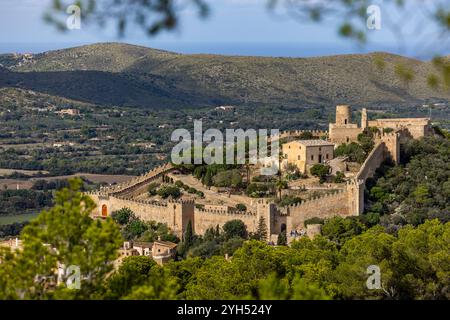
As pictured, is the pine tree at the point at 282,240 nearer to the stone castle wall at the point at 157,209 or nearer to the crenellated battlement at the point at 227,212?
the crenellated battlement at the point at 227,212

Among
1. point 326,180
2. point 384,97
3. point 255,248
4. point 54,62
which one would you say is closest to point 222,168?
point 326,180

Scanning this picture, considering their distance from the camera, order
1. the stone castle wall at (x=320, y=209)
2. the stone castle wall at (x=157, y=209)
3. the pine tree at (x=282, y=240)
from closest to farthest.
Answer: the pine tree at (x=282, y=240) < the stone castle wall at (x=320, y=209) < the stone castle wall at (x=157, y=209)

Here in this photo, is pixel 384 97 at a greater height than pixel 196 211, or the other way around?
Answer: pixel 384 97

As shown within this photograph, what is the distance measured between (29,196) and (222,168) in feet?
51.0

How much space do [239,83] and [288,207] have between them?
7081 centimetres

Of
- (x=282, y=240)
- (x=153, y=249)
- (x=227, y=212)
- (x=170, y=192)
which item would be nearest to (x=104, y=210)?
(x=170, y=192)

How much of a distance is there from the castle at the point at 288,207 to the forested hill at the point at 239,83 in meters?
53.9

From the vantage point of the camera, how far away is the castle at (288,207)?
2839 centimetres

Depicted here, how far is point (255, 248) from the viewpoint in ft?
69.5

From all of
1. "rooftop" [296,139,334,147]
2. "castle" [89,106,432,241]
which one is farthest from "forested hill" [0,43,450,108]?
"rooftop" [296,139,334,147]

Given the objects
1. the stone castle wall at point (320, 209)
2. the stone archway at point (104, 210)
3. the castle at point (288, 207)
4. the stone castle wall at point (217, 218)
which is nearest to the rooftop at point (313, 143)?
the castle at point (288, 207)

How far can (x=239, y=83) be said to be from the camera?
324 feet

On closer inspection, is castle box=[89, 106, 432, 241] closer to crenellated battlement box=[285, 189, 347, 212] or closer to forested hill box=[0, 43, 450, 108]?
crenellated battlement box=[285, 189, 347, 212]

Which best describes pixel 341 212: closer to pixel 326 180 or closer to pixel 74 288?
pixel 326 180
